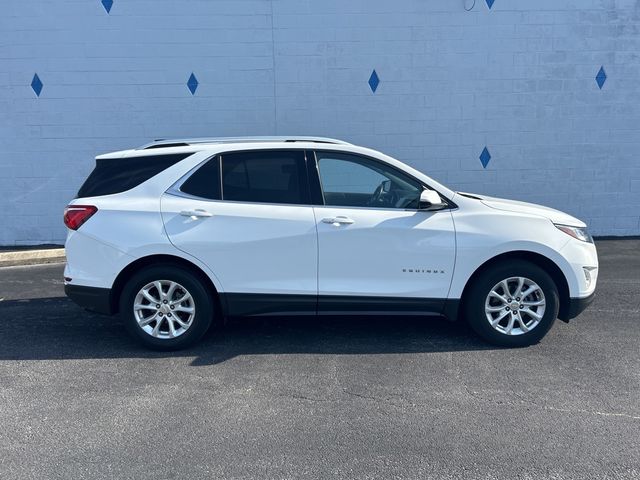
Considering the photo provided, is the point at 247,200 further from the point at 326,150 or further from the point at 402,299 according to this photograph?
the point at 402,299

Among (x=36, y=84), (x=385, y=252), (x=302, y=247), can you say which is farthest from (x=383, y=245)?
(x=36, y=84)

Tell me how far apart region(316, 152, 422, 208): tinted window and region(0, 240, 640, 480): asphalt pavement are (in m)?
1.29

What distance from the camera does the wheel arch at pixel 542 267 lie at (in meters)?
5.09

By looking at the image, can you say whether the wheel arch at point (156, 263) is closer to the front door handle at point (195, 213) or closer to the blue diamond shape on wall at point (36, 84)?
the front door handle at point (195, 213)

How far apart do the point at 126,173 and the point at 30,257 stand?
4.54 meters

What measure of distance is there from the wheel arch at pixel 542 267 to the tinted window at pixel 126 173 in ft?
9.04

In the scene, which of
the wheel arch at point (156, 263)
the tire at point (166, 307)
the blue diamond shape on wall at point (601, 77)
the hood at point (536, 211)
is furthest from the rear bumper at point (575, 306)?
the blue diamond shape on wall at point (601, 77)

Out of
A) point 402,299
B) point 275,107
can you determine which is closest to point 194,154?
point 402,299

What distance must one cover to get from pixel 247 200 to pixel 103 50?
5680mm

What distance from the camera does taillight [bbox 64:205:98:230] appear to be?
4.99 meters

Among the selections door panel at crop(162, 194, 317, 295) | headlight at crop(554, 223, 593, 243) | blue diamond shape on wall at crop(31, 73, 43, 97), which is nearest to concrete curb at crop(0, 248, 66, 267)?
blue diamond shape on wall at crop(31, 73, 43, 97)

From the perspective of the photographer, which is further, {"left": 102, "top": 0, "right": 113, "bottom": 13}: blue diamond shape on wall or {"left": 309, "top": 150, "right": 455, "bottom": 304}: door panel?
{"left": 102, "top": 0, "right": 113, "bottom": 13}: blue diamond shape on wall

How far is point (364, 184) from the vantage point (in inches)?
203

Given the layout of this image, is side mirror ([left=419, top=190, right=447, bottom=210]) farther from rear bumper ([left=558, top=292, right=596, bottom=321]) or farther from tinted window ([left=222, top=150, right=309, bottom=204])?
rear bumper ([left=558, top=292, right=596, bottom=321])
